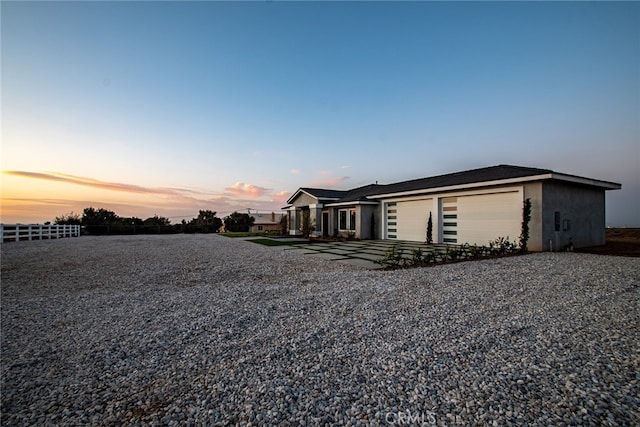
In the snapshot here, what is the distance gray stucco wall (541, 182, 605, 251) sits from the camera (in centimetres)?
1051

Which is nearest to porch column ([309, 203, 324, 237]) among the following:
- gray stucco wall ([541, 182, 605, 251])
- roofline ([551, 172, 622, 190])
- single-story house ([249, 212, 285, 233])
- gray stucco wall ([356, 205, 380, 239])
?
gray stucco wall ([356, 205, 380, 239])

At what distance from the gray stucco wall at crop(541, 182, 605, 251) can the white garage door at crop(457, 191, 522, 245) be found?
2.96 feet

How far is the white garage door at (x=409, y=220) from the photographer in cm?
1500

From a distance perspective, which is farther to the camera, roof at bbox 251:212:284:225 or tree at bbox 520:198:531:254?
roof at bbox 251:212:284:225

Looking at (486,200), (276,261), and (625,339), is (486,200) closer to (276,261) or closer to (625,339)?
(276,261)

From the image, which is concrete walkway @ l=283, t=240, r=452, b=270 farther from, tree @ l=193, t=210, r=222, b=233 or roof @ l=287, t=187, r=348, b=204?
tree @ l=193, t=210, r=222, b=233

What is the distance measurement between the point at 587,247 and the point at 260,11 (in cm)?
1594

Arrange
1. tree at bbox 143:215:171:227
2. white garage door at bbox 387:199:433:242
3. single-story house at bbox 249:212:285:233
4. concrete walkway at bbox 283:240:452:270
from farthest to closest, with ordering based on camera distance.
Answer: single-story house at bbox 249:212:285:233 → tree at bbox 143:215:171:227 → white garage door at bbox 387:199:433:242 → concrete walkway at bbox 283:240:452:270

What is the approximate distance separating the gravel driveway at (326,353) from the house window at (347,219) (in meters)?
13.8

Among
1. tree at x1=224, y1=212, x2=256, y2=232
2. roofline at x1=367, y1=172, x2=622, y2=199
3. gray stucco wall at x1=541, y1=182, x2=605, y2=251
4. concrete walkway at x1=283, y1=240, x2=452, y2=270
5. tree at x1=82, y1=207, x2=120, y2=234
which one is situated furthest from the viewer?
tree at x1=224, y1=212, x2=256, y2=232

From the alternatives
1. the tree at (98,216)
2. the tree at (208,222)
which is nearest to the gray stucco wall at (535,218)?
the tree at (208,222)

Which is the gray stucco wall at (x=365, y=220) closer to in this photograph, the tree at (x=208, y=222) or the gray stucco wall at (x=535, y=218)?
the gray stucco wall at (x=535, y=218)

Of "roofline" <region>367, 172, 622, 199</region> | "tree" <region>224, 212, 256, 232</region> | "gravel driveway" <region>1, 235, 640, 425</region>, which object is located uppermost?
"roofline" <region>367, 172, 622, 199</region>
